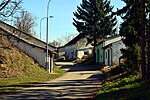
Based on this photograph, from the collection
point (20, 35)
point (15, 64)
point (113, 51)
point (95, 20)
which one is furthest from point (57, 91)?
point (95, 20)

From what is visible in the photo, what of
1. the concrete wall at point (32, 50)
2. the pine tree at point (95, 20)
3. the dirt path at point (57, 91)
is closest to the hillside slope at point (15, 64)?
the concrete wall at point (32, 50)

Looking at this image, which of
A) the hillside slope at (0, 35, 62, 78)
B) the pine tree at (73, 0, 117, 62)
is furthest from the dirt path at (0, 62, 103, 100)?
the pine tree at (73, 0, 117, 62)

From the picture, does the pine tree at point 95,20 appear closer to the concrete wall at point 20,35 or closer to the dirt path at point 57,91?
the concrete wall at point 20,35

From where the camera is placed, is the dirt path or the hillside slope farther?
the hillside slope

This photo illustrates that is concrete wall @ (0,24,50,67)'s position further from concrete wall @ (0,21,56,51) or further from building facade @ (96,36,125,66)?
building facade @ (96,36,125,66)

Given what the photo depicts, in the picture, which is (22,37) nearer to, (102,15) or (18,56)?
(18,56)

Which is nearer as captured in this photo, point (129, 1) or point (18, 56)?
point (129, 1)

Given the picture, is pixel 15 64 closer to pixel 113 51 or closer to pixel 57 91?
pixel 113 51

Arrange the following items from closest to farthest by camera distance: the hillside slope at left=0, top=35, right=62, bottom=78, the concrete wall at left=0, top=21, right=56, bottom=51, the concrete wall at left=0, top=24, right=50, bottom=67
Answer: the hillside slope at left=0, top=35, right=62, bottom=78
the concrete wall at left=0, top=24, right=50, bottom=67
the concrete wall at left=0, top=21, right=56, bottom=51

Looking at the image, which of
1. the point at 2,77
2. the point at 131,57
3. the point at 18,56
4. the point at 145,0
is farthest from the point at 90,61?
the point at 145,0

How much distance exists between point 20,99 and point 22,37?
98.8 feet

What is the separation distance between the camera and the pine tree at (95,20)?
216ft

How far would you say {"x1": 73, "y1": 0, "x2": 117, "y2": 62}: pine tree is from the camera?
216 ft

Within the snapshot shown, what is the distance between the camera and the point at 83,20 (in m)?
68.6
